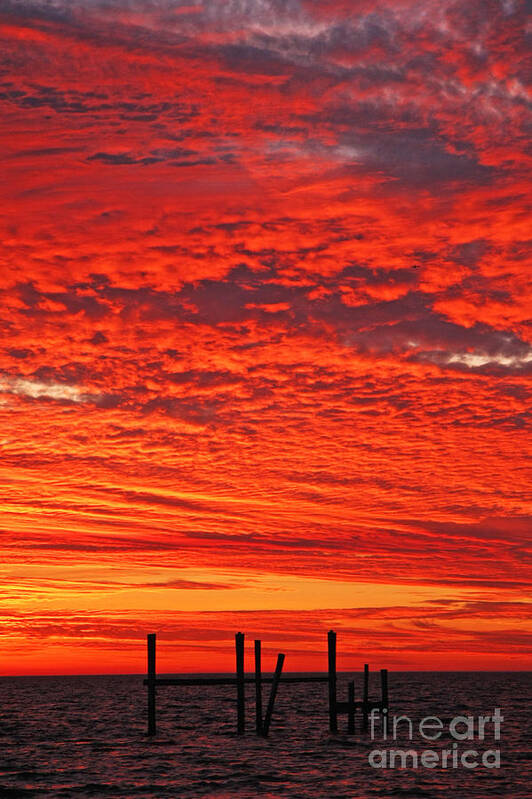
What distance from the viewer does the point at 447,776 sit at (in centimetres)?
3048

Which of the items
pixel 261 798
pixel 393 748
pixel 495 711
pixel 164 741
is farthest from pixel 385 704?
pixel 495 711

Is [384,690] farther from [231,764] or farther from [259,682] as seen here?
[231,764]

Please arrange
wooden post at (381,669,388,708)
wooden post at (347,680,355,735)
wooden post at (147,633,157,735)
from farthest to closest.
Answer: wooden post at (381,669,388,708) < wooden post at (347,680,355,735) < wooden post at (147,633,157,735)

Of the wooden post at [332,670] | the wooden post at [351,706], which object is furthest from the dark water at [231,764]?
the wooden post at [332,670]

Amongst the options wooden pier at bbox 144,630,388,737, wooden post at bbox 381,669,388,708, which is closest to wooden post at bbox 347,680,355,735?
wooden pier at bbox 144,630,388,737

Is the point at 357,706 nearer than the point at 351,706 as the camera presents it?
No

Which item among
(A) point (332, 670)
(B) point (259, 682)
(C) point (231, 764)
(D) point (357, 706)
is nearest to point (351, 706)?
(D) point (357, 706)

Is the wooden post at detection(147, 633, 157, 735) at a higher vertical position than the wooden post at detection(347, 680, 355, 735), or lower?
higher

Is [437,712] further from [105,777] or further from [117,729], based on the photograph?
[105,777]

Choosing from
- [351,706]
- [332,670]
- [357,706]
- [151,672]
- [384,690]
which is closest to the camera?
[151,672]

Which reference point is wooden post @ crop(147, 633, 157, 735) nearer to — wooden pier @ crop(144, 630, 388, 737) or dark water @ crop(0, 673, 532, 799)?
wooden pier @ crop(144, 630, 388, 737)

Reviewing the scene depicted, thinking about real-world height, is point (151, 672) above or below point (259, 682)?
above

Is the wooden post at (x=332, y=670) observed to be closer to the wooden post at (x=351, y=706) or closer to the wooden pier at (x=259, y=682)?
the wooden pier at (x=259, y=682)

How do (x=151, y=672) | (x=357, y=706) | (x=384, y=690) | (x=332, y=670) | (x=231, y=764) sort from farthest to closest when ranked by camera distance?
(x=384, y=690) < (x=357, y=706) < (x=332, y=670) < (x=151, y=672) < (x=231, y=764)
